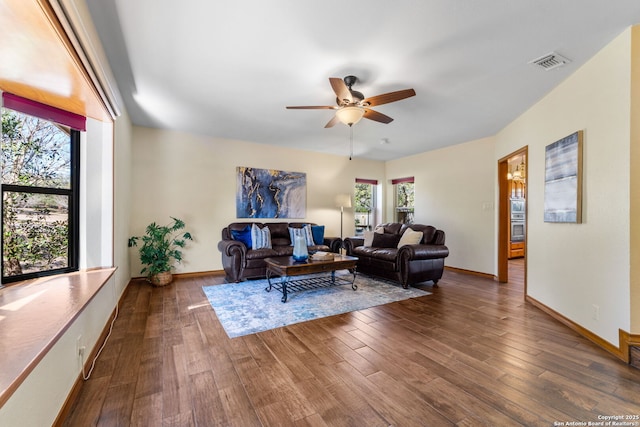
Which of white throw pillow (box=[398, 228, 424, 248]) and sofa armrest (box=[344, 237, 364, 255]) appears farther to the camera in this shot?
sofa armrest (box=[344, 237, 364, 255])

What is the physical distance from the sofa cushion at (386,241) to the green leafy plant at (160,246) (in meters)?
3.20

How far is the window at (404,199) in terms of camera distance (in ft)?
21.8

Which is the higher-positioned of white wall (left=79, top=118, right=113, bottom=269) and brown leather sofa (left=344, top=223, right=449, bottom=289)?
white wall (left=79, top=118, right=113, bottom=269)

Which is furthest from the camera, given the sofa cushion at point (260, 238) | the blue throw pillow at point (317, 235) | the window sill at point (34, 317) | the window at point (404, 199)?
the window at point (404, 199)

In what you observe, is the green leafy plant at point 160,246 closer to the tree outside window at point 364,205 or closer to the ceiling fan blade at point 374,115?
the ceiling fan blade at point 374,115

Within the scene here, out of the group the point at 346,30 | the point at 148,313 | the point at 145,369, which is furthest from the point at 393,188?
the point at 145,369

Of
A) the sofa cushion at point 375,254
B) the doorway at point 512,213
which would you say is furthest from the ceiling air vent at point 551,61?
the sofa cushion at point 375,254

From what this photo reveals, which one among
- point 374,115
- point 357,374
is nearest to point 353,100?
point 374,115

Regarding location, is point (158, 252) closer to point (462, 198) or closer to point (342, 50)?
point (342, 50)

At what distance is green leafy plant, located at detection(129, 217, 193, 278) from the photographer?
4113 millimetres

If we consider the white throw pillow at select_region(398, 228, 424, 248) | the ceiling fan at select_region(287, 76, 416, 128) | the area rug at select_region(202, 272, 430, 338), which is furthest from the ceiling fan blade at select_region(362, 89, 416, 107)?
the white throw pillow at select_region(398, 228, 424, 248)

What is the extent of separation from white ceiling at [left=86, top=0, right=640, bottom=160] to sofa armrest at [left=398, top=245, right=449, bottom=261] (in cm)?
190

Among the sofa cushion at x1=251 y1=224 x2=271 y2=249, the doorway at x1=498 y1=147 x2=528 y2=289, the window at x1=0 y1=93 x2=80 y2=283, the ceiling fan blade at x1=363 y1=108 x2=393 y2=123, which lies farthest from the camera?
the sofa cushion at x1=251 y1=224 x2=271 y2=249

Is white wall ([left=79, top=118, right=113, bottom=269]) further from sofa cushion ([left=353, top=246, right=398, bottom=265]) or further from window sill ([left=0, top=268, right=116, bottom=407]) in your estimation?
sofa cushion ([left=353, top=246, right=398, bottom=265])
